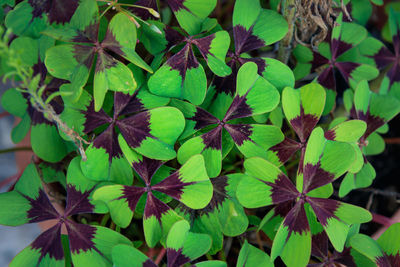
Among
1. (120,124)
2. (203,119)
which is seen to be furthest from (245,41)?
(120,124)

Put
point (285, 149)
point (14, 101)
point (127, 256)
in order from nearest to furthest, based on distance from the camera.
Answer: point (127, 256)
point (285, 149)
point (14, 101)

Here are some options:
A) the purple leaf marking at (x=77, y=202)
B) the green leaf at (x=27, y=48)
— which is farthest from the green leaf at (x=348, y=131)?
the green leaf at (x=27, y=48)

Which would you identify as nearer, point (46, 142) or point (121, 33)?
point (121, 33)

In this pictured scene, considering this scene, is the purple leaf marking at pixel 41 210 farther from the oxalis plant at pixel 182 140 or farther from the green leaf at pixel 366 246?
the green leaf at pixel 366 246

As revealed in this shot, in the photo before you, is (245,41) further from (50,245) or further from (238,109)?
(50,245)

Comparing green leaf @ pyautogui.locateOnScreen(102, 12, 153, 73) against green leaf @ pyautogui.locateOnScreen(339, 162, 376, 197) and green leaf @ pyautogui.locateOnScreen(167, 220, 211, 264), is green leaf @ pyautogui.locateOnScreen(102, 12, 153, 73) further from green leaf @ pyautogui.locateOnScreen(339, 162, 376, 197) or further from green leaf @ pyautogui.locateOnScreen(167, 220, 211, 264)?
green leaf @ pyautogui.locateOnScreen(339, 162, 376, 197)

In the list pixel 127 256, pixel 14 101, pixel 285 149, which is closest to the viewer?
pixel 127 256

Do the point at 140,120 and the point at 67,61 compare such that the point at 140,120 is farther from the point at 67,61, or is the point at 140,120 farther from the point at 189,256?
the point at 189,256
